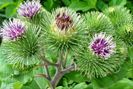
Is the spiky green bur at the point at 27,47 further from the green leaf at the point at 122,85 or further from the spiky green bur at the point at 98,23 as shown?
the green leaf at the point at 122,85

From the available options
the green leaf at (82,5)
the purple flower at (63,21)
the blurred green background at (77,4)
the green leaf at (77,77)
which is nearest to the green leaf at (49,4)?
the blurred green background at (77,4)

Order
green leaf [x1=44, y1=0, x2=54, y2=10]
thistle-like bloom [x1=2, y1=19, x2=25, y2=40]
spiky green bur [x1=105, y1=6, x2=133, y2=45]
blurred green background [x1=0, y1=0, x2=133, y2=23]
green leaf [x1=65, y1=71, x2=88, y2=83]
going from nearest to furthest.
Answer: thistle-like bloom [x1=2, y1=19, x2=25, y2=40] → spiky green bur [x1=105, y1=6, x2=133, y2=45] → green leaf [x1=65, y1=71, x2=88, y2=83] → blurred green background [x1=0, y1=0, x2=133, y2=23] → green leaf [x1=44, y1=0, x2=54, y2=10]

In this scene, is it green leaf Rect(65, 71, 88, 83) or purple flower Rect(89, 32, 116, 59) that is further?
green leaf Rect(65, 71, 88, 83)

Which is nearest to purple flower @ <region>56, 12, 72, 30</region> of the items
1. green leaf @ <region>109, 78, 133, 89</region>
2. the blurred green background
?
green leaf @ <region>109, 78, 133, 89</region>

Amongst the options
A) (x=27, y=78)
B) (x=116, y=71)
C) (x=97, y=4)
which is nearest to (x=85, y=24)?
(x=116, y=71)

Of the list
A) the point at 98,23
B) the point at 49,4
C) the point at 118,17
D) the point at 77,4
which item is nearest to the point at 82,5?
the point at 77,4

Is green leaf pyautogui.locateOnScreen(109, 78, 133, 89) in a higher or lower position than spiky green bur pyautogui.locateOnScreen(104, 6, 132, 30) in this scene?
lower

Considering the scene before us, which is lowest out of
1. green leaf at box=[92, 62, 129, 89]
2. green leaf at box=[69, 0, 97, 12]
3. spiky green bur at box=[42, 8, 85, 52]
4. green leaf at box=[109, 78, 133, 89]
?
green leaf at box=[109, 78, 133, 89]

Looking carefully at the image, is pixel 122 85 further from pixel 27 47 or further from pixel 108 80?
pixel 27 47

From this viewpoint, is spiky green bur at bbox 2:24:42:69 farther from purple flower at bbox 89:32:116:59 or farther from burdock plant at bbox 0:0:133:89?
purple flower at bbox 89:32:116:59
